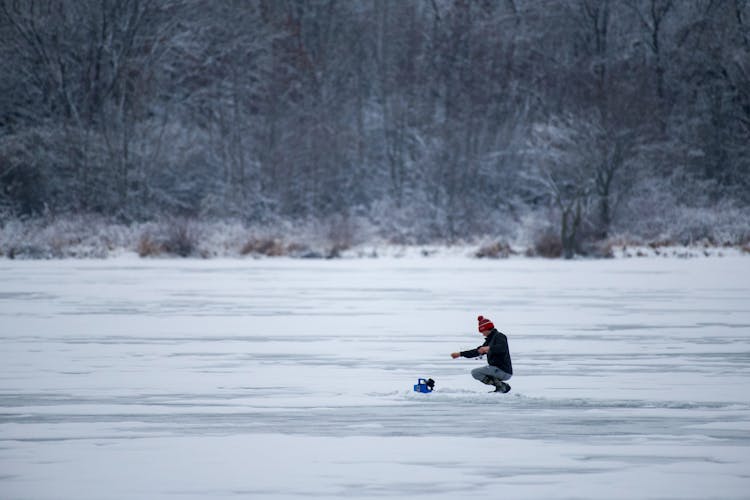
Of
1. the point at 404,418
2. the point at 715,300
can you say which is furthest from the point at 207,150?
the point at 404,418

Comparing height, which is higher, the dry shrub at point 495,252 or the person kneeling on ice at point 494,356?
the dry shrub at point 495,252

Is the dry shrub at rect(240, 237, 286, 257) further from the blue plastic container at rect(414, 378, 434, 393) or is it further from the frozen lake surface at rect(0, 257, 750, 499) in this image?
the blue plastic container at rect(414, 378, 434, 393)

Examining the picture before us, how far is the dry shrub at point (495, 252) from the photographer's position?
1294 inches

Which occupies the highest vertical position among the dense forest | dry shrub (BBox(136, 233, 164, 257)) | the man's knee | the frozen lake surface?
the dense forest

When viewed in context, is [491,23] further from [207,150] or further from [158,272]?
[158,272]

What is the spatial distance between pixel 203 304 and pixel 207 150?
3005 centimetres

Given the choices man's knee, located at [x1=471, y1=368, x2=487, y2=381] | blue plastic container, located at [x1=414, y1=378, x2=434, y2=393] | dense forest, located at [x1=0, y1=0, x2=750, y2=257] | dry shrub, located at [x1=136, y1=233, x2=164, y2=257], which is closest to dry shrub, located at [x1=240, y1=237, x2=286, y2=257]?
dry shrub, located at [x1=136, y1=233, x2=164, y2=257]

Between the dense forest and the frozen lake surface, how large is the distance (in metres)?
18.8

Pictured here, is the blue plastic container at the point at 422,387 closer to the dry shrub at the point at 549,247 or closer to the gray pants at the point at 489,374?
the gray pants at the point at 489,374

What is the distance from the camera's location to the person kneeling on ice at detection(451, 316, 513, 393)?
31.3 ft

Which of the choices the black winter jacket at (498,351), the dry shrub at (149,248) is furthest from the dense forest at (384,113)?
the black winter jacket at (498,351)

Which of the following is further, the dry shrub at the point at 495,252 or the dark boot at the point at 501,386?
the dry shrub at the point at 495,252

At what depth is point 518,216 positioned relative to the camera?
144ft

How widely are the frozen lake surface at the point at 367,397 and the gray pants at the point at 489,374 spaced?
0.63 ft
